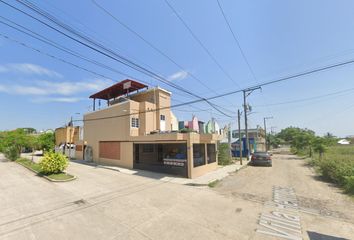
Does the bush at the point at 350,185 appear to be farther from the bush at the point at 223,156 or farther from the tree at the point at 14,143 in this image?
the tree at the point at 14,143

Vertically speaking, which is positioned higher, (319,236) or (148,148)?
(148,148)

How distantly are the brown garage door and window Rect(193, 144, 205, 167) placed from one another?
8.39 meters

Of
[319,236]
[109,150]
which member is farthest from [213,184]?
[109,150]

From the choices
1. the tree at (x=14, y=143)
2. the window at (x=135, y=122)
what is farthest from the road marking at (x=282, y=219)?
the tree at (x=14, y=143)

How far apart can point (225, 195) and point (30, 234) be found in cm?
772

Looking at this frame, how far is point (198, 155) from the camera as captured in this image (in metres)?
15.5

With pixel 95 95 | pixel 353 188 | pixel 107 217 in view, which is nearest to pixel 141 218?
pixel 107 217

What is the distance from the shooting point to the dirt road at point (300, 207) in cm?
541

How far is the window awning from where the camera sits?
22062 mm

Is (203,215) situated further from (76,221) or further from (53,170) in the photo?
(53,170)

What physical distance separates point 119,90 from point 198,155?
14.1 metres

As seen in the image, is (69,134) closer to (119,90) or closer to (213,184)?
(119,90)

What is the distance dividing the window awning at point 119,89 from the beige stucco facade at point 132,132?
1.00 metres

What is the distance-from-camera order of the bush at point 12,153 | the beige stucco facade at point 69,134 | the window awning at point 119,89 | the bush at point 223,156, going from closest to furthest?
the bush at point 223,156
the window awning at point 119,89
the bush at point 12,153
the beige stucco facade at point 69,134
